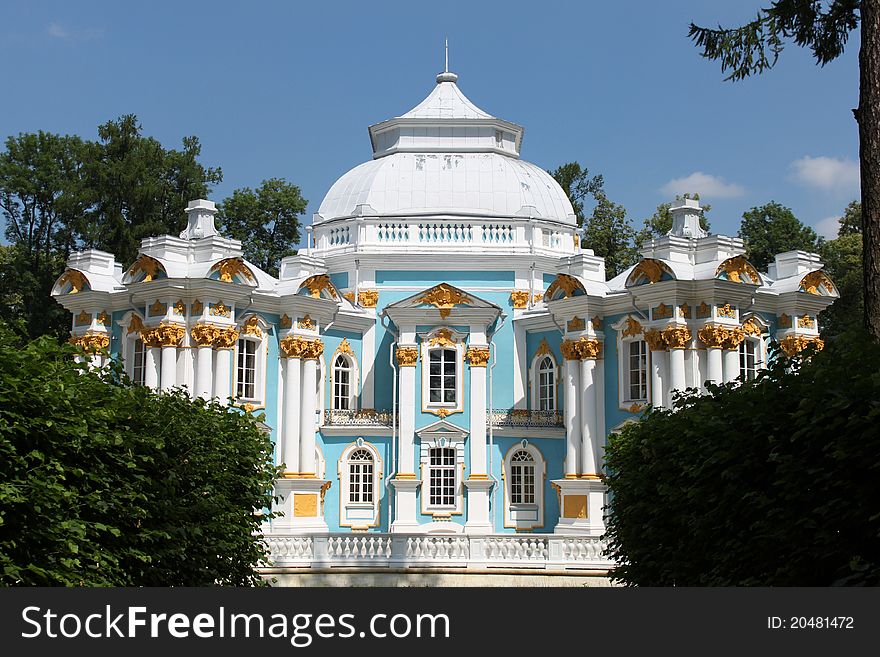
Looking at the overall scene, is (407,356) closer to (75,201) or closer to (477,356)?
(477,356)

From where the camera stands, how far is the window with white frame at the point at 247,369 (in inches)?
1190

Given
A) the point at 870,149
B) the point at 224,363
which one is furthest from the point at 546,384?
the point at 870,149

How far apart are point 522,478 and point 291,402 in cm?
672

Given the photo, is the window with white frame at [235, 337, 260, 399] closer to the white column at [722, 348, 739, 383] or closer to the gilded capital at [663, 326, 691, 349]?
the gilded capital at [663, 326, 691, 349]

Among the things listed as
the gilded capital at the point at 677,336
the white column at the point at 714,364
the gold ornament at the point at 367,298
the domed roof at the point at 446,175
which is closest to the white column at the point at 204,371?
the gold ornament at the point at 367,298

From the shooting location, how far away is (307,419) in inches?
1219

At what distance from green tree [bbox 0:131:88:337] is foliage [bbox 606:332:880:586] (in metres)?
33.1

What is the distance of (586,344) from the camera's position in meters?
31.6

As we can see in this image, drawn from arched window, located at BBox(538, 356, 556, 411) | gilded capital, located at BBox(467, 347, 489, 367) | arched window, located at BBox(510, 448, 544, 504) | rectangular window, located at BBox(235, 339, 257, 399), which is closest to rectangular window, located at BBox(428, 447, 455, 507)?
arched window, located at BBox(510, 448, 544, 504)

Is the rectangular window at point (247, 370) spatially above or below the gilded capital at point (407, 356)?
below

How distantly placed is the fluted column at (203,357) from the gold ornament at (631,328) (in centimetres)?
1010

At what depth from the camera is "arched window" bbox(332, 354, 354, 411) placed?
1353 inches

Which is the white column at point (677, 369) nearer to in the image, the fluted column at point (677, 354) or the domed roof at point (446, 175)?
the fluted column at point (677, 354)
